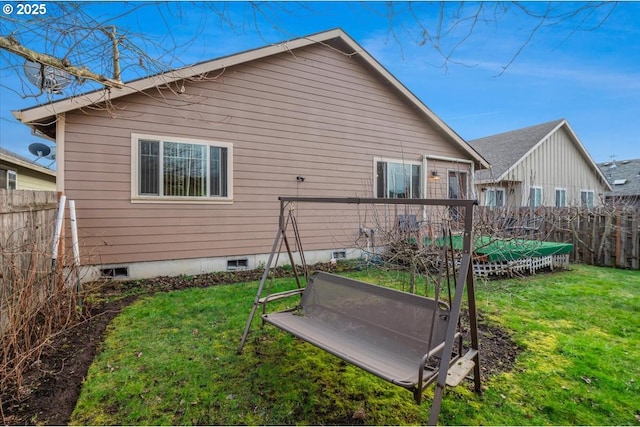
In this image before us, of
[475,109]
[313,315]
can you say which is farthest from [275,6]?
[475,109]

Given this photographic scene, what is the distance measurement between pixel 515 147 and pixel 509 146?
61 cm

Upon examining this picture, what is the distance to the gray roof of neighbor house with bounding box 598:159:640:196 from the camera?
65.6 feet

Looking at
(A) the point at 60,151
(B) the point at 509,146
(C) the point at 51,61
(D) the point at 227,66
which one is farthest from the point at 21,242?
(B) the point at 509,146

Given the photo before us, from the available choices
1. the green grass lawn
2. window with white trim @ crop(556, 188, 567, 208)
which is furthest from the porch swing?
window with white trim @ crop(556, 188, 567, 208)

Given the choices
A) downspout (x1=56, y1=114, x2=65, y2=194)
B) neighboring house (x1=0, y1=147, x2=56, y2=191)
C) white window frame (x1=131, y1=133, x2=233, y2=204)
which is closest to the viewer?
downspout (x1=56, y1=114, x2=65, y2=194)

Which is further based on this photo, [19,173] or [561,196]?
[561,196]

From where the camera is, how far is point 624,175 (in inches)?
858

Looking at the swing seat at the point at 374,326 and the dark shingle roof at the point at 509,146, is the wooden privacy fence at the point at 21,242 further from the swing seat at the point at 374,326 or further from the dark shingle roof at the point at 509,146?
the dark shingle roof at the point at 509,146

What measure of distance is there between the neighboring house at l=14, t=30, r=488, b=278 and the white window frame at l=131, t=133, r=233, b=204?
2cm

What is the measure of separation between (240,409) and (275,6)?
3.38 m

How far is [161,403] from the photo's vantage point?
2510 mm

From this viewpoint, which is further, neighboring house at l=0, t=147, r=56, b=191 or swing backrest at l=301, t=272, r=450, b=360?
neighboring house at l=0, t=147, r=56, b=191

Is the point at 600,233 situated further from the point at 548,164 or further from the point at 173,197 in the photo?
the point at 173,197

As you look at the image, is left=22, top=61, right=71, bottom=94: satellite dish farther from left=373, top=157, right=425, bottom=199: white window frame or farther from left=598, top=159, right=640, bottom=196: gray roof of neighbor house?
left=598, top=159, right=640, bottom=196: gray roof of neighbor house
